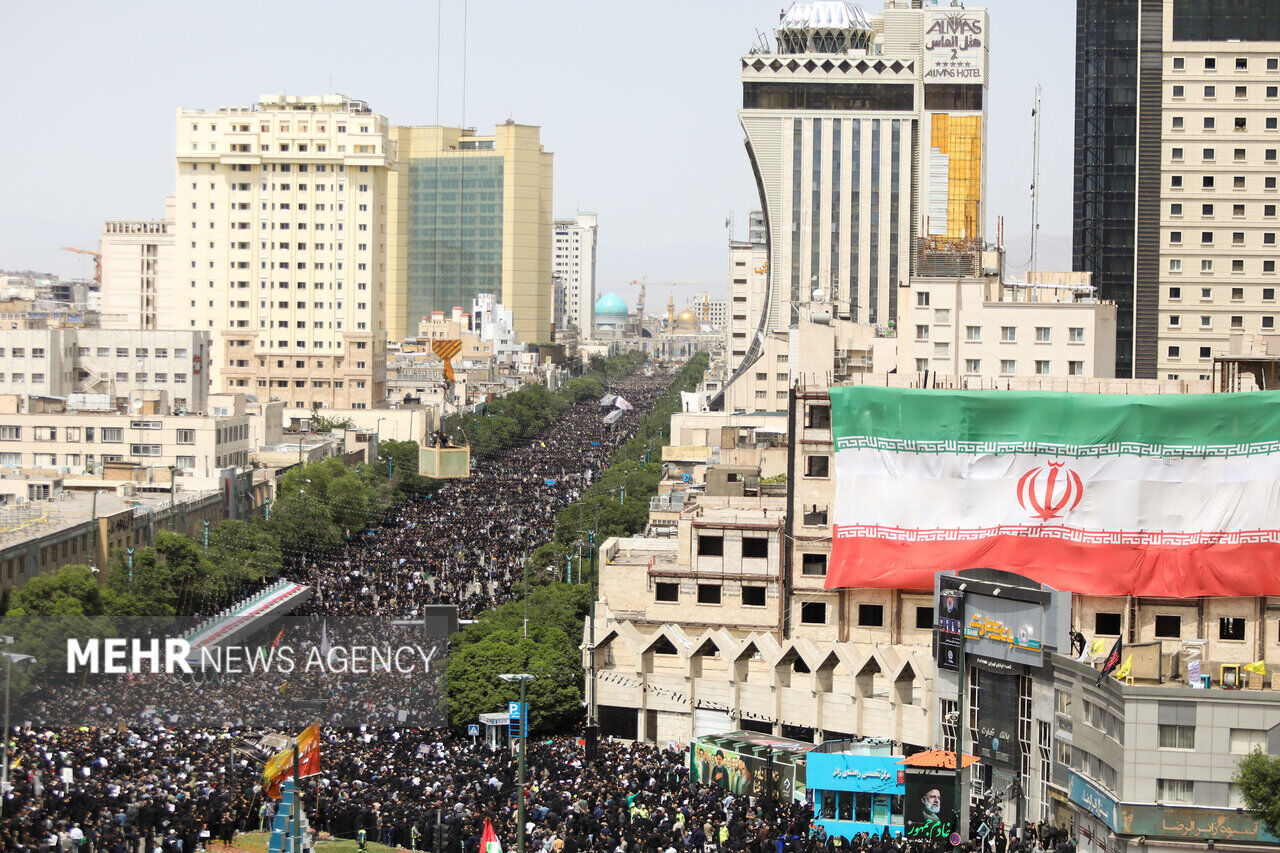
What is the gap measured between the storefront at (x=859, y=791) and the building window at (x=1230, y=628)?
13.3 metres

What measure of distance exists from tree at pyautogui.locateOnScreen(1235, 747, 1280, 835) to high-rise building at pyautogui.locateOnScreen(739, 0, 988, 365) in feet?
342

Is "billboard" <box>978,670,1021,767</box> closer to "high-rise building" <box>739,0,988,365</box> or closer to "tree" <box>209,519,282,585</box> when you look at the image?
"tree" <box>209,519,282,585</box>

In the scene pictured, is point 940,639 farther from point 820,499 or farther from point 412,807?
point 412,807

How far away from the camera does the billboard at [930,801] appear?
4456 cm

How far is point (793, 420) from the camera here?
5775cm

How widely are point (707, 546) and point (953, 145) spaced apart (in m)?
92.5

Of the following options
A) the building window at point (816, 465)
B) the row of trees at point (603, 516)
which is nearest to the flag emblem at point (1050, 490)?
the building window at point (816, 465)

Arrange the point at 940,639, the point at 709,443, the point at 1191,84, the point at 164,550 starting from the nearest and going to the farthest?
the point at 940,639 < the point at 164,550 < the point at 1191,84 < the point at 709,443

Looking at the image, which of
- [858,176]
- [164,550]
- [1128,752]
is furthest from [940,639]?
[858,176]

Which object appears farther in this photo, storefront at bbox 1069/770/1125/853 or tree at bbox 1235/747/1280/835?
storefront at bbox 1069/770/1125/853

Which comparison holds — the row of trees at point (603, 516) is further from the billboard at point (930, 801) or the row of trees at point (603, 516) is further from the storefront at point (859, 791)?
the billboard at point (930, 801)

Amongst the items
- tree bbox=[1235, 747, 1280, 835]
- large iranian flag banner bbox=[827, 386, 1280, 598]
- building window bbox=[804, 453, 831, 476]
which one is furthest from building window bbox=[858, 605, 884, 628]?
tree bbox=[1235, 747, 1280, 835]

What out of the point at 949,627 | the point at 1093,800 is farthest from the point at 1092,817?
the point at 949,627

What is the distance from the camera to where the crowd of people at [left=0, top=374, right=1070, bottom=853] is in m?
39.2
